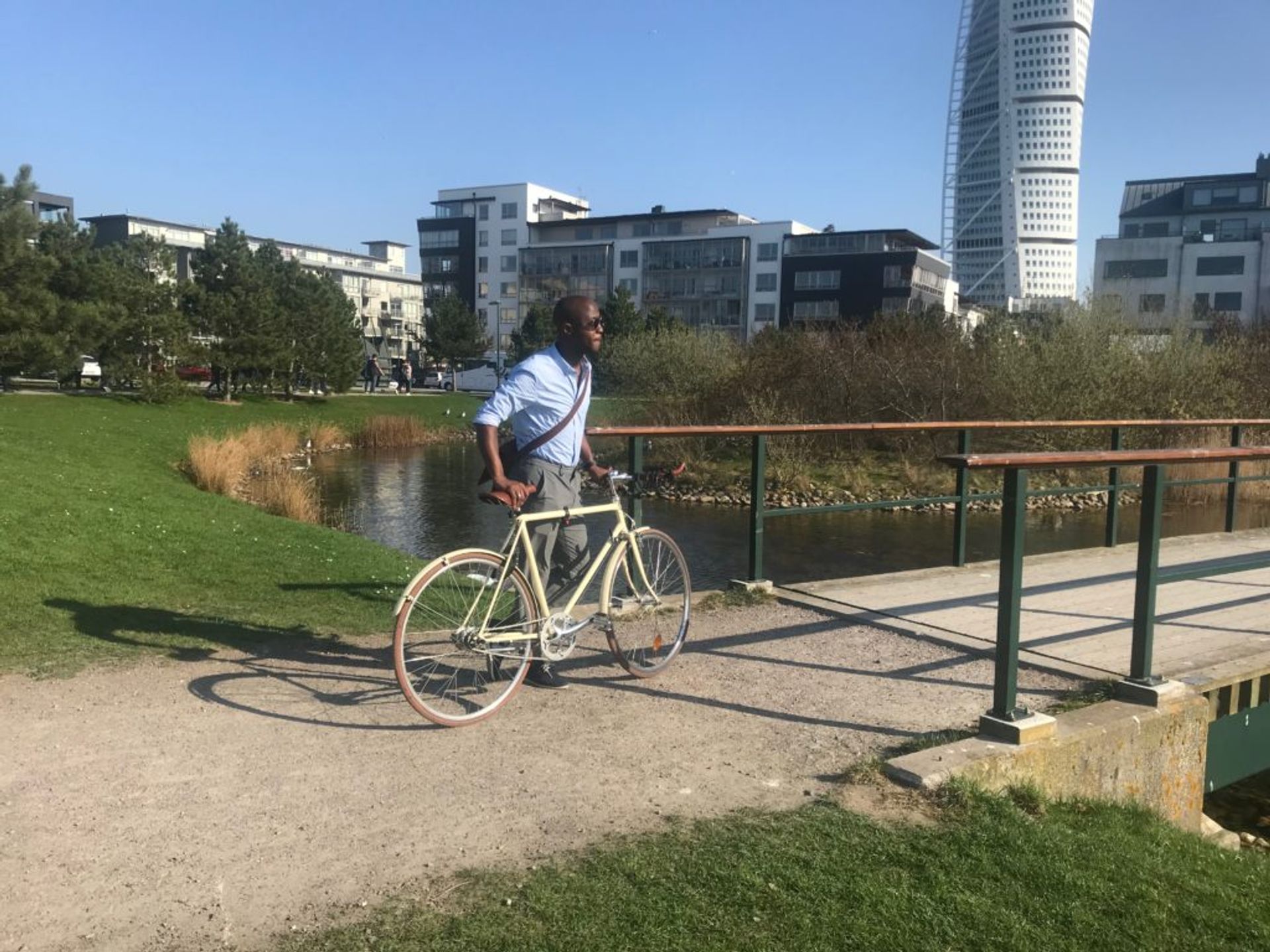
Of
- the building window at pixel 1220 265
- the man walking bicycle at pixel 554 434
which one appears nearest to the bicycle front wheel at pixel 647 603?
the man walking bicycle at pixel 554 434

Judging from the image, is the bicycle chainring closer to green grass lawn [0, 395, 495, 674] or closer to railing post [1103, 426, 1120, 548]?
green grass lawn [0, 395, 495, 674]

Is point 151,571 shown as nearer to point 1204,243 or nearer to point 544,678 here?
point 544,678

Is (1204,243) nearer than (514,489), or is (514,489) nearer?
(514,489)

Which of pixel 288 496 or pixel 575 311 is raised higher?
pixel 575 311

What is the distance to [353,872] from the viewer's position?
3.10 meters

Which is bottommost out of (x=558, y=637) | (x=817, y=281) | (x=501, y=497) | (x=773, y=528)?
(x=773, y=528)

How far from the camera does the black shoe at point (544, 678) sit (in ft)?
16.5

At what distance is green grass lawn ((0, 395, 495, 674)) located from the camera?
19.2 ft

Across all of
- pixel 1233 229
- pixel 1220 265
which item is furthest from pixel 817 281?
pixel 1233 229

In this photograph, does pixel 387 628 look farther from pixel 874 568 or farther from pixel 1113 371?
pixel 1113 371

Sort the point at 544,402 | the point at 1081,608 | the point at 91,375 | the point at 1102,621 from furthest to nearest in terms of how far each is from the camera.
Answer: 1. the point at 91,375
2. the point at 1081,608
3. the point at 1102,621
4. the point at 544,402

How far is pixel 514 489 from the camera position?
4.65 m

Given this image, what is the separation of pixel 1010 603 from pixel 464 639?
2.32 m

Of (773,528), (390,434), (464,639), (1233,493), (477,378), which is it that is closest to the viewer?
(464,639)
